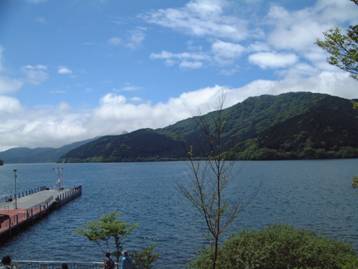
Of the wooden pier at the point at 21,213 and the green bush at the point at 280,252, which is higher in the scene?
the green bush at the point at 280,252

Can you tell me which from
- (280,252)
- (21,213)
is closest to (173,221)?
(21,213)

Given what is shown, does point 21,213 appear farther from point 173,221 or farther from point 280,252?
point 280,252

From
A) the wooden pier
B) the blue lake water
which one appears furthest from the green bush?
the wooden pier

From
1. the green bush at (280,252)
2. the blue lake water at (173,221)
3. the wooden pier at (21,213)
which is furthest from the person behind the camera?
the wooden pier at (21,213)

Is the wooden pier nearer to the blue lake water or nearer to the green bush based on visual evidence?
the blue lake water

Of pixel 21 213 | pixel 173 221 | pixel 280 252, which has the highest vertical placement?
pixel 280 252

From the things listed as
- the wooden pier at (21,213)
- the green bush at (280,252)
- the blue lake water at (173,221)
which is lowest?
the blue lake water at (173,221)

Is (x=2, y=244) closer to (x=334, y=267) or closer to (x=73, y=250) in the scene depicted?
(x=73, y=250)

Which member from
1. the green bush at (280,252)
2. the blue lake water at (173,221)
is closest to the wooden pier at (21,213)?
the blue lake water at (173,221)

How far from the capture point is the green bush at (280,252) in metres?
16.4

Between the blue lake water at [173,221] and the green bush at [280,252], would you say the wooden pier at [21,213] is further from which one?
the green bush at [280,252]

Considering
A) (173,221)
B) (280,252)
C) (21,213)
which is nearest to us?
(280,252)

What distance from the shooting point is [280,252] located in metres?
16.9

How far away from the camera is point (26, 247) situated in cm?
3925
